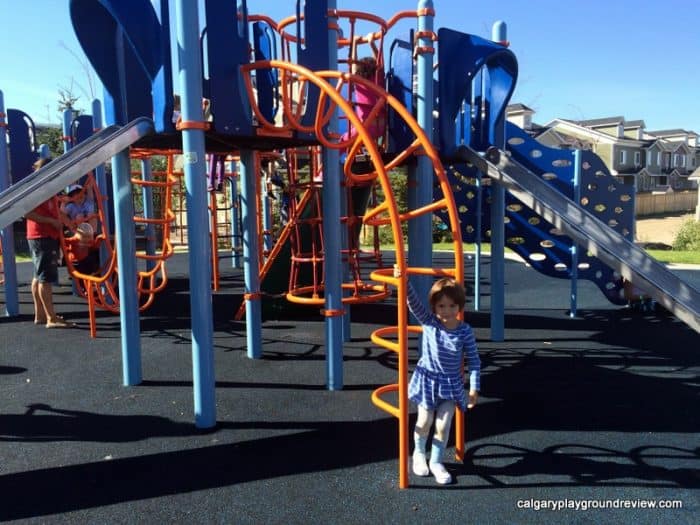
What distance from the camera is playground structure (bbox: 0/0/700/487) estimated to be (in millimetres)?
3395

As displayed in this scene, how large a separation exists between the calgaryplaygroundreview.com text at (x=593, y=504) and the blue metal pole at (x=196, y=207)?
2.04 meters

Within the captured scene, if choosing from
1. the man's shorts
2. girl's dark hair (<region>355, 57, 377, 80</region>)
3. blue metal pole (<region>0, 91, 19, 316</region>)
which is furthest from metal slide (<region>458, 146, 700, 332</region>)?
blue metal pole (<region>0, 91, 19, 316</region>)

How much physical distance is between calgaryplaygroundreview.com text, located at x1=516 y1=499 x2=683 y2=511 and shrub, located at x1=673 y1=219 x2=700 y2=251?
18.7m

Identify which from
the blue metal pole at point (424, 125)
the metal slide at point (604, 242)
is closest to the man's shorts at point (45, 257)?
the blue metal pole at point (424, 125)

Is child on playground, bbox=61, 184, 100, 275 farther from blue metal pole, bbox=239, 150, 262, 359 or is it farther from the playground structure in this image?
blue metal pole, bbox=239, 150, 262, 359

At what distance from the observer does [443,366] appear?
9.86 feet

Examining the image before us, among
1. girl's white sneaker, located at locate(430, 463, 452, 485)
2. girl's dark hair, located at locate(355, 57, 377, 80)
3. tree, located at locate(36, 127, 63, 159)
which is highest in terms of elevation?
tree, located at locate(36, 127, 63, 159)

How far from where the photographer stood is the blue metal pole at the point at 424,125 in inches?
181

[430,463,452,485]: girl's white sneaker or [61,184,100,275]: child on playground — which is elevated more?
[61,184,100,275]: child on playground

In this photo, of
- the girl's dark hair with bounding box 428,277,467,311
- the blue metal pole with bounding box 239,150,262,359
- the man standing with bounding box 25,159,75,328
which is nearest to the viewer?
the girl's dark hair with bounding box 428,277,467,311

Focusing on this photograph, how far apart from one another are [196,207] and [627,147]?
1933 inches

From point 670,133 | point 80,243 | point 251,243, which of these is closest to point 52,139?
point 80,243

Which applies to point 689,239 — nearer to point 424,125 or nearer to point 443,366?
point 424,125

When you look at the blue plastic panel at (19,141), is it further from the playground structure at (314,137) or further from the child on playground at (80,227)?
the playground structure at (314,137)
